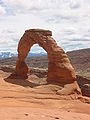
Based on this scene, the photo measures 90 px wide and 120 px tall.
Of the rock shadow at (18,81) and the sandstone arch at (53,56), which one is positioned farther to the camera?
the rock shadow at (18,81)

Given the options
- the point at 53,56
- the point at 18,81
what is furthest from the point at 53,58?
the point at 18,81

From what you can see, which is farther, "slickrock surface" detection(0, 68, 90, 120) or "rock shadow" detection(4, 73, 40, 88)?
"rock shadow" detection(4, 73, 40, 88)

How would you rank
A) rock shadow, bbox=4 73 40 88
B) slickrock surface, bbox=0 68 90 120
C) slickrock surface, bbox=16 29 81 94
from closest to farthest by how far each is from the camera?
slickrock surface, bbox=0 68 90 120 < slickrock surface, bbox=16 29 81 94 < rock shadow, bbox=4 73 40 88

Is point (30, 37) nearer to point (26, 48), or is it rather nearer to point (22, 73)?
point (26, 48)

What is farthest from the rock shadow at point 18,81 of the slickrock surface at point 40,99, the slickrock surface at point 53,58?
the slickrock surface at point 53,58

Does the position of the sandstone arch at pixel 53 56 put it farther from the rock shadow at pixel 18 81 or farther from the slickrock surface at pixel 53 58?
the rock shadow at pixel 18 81

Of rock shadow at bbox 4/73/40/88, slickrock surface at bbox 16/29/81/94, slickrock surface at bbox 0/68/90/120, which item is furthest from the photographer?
rock shadow at bbox 4/73/40/88

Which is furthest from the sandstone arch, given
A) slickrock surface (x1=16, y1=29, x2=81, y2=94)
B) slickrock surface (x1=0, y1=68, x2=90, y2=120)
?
slickrock surface (x1=0, y1=68, x2=90, y2=120)

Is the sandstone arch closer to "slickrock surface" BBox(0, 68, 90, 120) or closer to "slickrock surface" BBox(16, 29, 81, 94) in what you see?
"slickrock surface" BBox(16, 29, 81, 94)

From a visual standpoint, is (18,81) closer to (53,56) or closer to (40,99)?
(53,56)

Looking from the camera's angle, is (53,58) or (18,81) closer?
(53,58)

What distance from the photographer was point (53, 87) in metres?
20.7

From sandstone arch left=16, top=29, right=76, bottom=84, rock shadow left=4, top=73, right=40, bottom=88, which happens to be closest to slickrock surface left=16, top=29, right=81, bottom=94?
sandstone arch left=16, top=29, right=76, bottom=84

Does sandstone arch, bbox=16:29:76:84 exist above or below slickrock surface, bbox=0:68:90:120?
above
